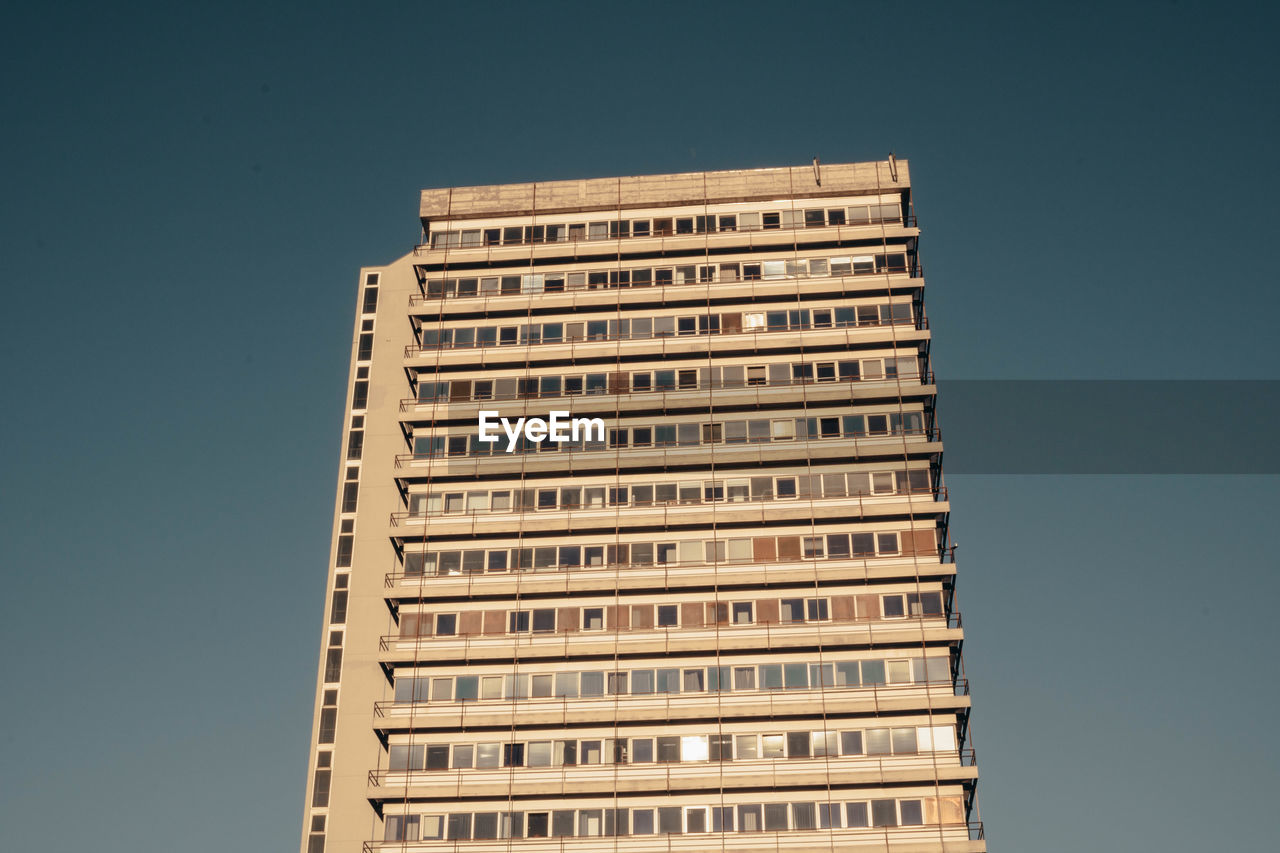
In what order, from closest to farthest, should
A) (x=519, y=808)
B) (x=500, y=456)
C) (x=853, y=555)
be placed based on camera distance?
1. (x=519, y=808)
2. (x=853, y=555)
3. (x=500, y=456)

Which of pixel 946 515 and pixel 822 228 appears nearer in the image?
pixel 946 515

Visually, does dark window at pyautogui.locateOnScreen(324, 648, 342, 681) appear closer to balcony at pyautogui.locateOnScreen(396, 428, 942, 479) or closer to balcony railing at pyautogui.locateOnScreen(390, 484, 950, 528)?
balcony railing at pyautogui.locateOnScreen(390, 484, 950, 528)

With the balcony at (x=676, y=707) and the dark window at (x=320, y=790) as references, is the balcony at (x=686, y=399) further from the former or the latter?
the dark window at (x=320, y=790)

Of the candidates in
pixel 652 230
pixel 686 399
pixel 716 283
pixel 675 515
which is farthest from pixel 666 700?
pixel 652 230

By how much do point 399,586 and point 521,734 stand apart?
1510 cm

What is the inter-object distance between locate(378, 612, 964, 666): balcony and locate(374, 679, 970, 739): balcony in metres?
3.19

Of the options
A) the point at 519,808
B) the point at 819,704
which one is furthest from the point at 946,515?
the point at 519,808

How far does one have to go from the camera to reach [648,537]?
10919cm

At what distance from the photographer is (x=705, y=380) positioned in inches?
4518

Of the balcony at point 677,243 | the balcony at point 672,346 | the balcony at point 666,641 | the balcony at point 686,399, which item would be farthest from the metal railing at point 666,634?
the balcony at point 677,243

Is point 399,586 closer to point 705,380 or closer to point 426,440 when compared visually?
point 426,440

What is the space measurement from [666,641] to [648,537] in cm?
845

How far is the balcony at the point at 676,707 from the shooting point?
100562mm

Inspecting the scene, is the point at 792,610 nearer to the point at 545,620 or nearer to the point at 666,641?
the point at 666,641
